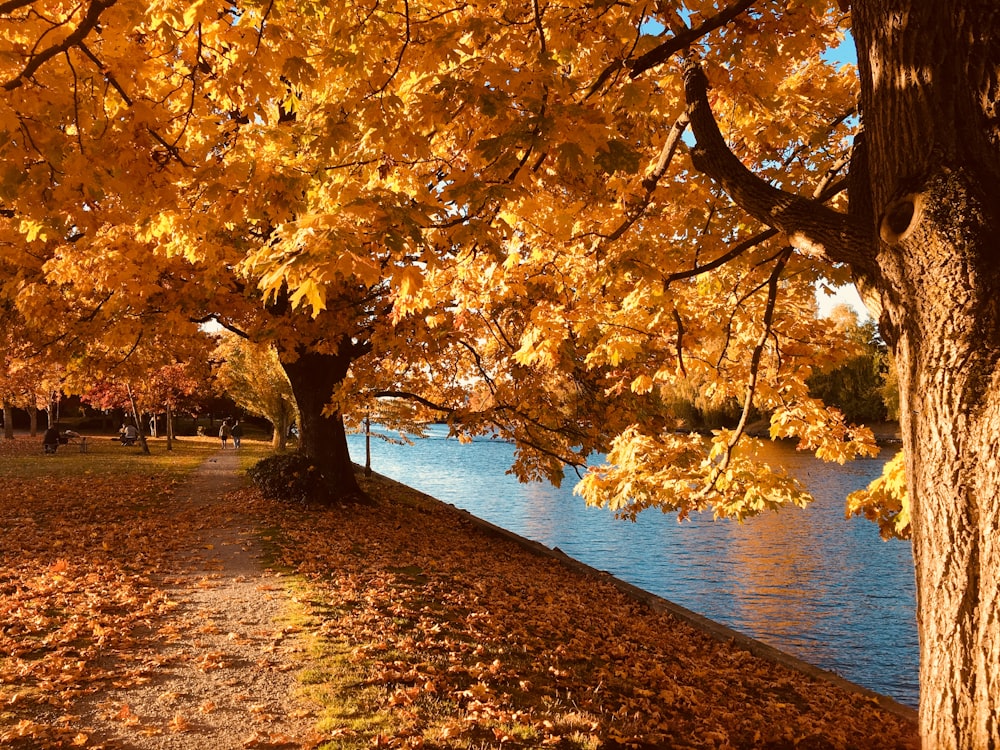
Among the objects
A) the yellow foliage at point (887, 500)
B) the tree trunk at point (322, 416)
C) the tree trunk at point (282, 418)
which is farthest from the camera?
the tree trunk at point (282, 418)

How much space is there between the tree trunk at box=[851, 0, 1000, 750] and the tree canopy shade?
1cm

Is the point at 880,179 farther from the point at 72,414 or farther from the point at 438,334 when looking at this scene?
the point at 72,414

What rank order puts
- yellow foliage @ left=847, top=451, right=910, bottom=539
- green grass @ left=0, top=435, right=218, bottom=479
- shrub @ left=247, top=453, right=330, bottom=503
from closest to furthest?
yellow foliage @ left=847, top=451, right=910, bottom=539 → shrub @ left=247, top=453, right=330, bottom=503 → green grass @ left=0, top=435, right=218, bottom=479

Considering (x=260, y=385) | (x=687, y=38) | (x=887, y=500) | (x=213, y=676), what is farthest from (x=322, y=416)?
(x=260, y=385)

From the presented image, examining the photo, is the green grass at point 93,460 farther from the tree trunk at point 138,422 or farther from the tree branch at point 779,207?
the tree branch at point 779,207

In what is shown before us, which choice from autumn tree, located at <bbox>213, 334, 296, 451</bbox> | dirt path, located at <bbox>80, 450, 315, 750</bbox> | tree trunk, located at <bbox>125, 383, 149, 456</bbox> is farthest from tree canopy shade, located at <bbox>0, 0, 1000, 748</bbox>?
tree trunk, located at <bbox>125, 383, 149, 456</bbox>

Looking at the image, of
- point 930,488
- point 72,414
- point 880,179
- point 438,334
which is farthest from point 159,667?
point 72,414

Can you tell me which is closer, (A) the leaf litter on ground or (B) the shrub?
(A) the leaf litter on ground

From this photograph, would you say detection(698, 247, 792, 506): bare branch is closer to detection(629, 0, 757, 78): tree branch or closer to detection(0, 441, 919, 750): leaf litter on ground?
detection(629, 0, 757, 78): tree branch

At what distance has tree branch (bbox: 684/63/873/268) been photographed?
3.36 metres

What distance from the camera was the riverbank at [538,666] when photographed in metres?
4.99

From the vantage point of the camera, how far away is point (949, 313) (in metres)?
2.84

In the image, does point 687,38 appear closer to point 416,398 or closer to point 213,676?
point 213,676

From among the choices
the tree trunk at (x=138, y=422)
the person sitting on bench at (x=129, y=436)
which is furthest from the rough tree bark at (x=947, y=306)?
the person sitting on bench at (x=129, y=436)
